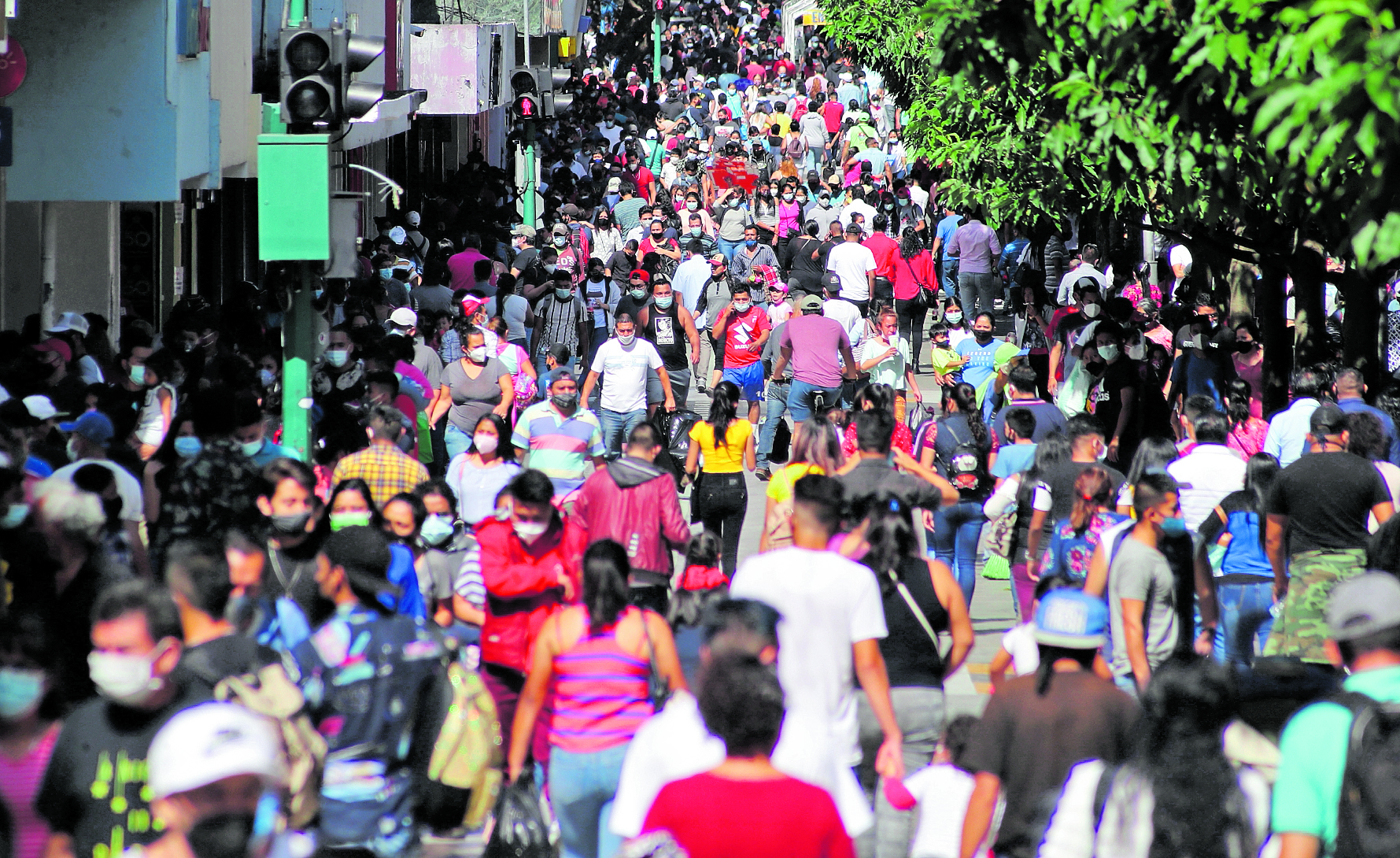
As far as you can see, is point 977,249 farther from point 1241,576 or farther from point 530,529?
point 530,529

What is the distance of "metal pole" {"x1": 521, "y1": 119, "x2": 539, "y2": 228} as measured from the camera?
3362 cm

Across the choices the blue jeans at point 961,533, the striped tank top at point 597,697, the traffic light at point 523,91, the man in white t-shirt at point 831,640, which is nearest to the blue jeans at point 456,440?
the blue jeans at point 961,533

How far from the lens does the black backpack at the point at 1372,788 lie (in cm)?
464

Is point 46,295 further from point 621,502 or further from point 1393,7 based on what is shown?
point 1393,7

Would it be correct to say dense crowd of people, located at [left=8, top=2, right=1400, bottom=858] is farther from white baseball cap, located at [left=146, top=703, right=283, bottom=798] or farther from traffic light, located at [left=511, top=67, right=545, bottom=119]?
traffic light, located at [left=511, top=67, right=545, bottom=119]

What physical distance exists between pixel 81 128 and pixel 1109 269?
11.3 meters

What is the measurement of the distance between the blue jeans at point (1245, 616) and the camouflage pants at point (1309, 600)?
0.31 metres

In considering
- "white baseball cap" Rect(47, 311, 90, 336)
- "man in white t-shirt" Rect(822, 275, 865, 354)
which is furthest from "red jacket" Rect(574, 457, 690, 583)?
"man in white t-shirt" Rect(822, 275, 865, 354)

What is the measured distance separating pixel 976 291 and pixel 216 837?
1917 cm

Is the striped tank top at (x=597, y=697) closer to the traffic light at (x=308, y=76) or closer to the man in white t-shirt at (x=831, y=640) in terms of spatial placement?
the man in white t-shirt at (x=831, y=640)

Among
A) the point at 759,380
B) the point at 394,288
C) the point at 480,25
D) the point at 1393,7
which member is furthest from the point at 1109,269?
the point at 1393,7

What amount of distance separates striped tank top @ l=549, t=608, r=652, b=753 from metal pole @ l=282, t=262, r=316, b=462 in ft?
14.8

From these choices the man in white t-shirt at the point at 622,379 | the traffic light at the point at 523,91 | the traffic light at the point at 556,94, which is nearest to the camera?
the man in white t-shirt at the point at 622,379

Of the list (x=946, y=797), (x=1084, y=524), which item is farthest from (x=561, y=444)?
(x=946, y=797)
